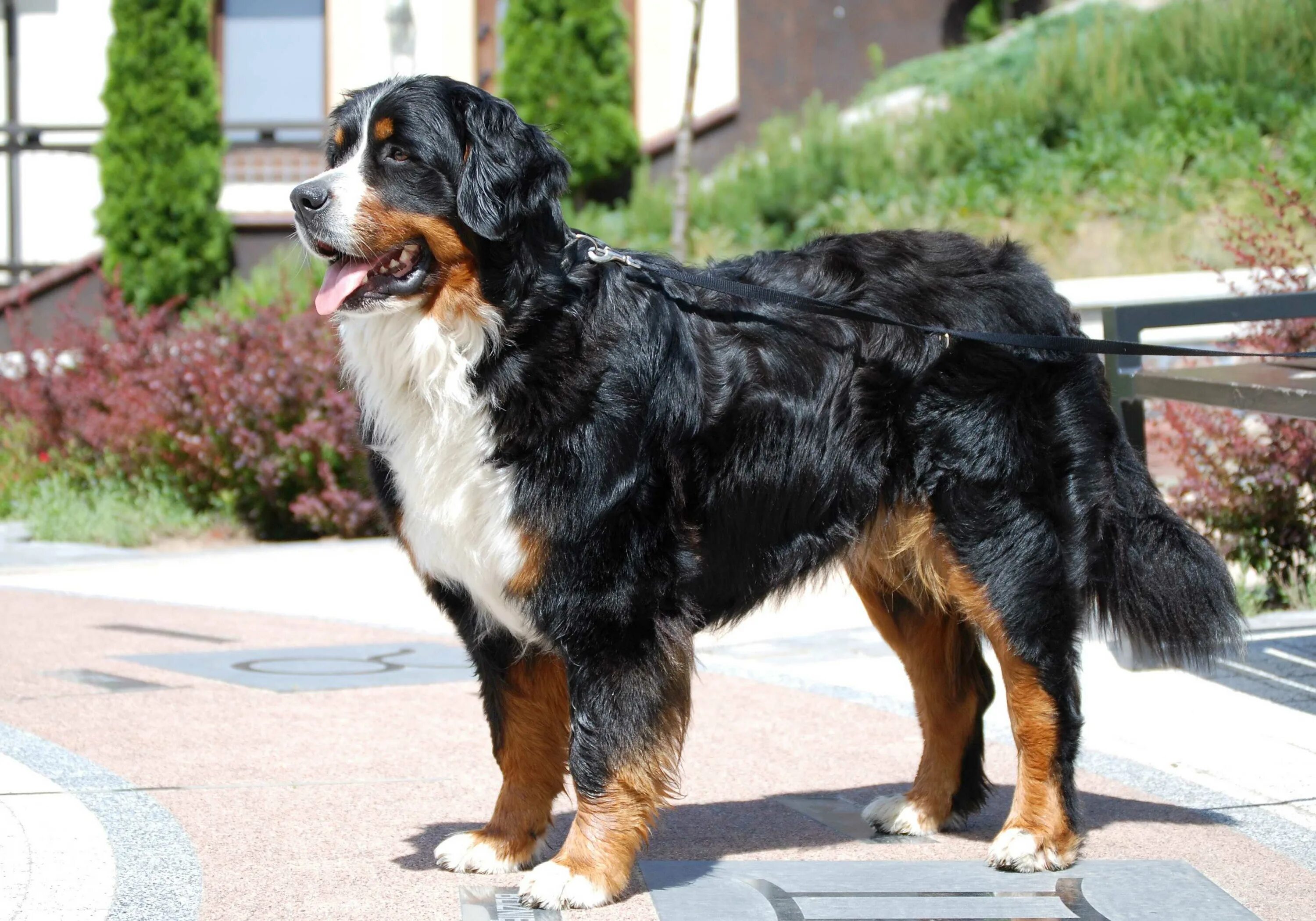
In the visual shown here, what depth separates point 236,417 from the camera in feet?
37.1

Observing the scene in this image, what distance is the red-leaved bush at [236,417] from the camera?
442 inches

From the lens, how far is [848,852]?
4.28m

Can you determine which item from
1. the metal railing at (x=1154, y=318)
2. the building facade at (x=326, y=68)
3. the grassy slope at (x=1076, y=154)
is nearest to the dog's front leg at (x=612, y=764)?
the metal railing at (x=1154, y=318)

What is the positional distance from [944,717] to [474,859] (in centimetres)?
150

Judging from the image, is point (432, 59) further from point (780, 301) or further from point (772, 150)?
point (780, 301)

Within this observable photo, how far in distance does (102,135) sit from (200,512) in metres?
8.80

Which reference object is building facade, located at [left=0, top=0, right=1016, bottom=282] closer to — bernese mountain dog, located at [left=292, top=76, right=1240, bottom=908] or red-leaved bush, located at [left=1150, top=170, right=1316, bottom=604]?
red-leaved bush, located at [left=1150, top=170, right=1316, bottom=604]

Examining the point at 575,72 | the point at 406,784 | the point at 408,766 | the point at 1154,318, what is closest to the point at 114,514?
the point at 408,766

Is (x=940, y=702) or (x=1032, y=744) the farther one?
(x=940, y=702)

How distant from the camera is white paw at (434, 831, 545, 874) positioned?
4.05 metres

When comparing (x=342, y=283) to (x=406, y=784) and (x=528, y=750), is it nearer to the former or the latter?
(x=528, y=750)

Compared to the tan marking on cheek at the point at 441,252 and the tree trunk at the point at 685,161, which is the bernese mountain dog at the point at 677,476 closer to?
the tan marking on cheek at the point at 441,252

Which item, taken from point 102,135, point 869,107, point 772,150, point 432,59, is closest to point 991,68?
point 869,107

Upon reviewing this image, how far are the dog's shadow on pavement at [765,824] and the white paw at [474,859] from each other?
0.05 m
